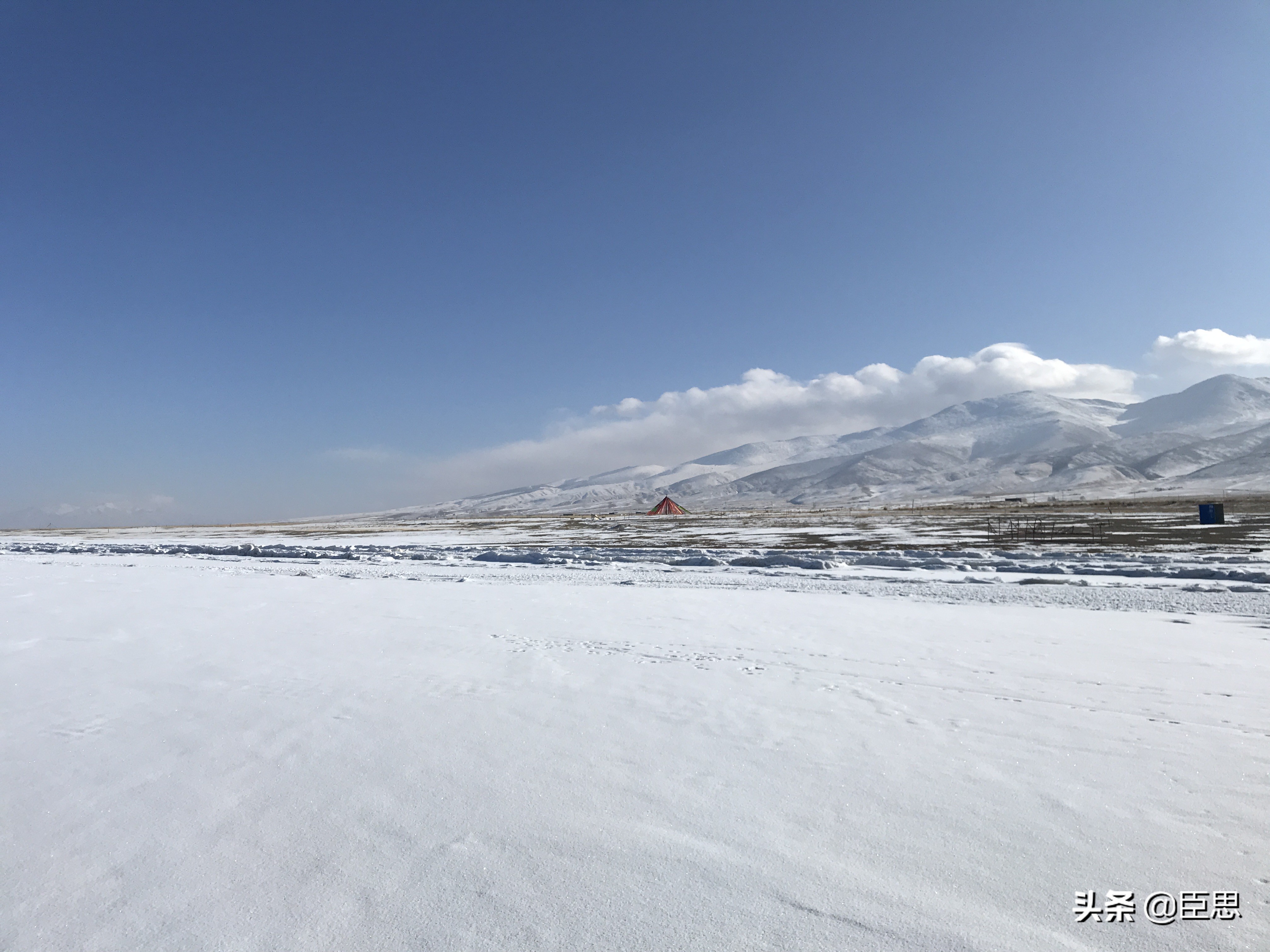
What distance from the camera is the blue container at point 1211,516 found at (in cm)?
3055

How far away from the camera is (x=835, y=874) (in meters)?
3.01

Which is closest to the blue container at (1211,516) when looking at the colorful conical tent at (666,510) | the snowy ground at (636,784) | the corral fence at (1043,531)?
the corral fence at (1043,531)

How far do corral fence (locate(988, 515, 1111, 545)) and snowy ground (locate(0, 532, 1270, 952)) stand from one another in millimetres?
15649

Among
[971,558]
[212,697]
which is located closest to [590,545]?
[971,558]

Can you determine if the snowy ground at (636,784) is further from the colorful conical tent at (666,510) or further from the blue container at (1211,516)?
the colorful conical tent at (666,510)

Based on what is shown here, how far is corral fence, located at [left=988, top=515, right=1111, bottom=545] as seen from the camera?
2356 cm

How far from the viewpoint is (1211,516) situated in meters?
31.0

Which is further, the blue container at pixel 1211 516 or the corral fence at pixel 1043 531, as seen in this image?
the blue container at pixel 1211 516

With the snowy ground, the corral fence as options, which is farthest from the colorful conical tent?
the snowy ground

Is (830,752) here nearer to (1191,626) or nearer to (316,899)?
(316,899)

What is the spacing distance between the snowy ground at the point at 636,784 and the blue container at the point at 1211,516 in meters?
28.2

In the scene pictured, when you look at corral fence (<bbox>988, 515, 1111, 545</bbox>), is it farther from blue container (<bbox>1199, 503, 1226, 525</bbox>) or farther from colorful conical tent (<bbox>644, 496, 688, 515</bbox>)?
colorful conical tent (<bbox>644, 496, 688, 515</bbox>)

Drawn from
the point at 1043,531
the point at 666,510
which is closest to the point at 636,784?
the point at 1043,531

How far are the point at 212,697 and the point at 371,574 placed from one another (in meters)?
11.9
